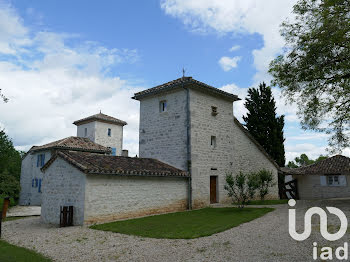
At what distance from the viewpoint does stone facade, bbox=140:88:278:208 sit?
1686 cm

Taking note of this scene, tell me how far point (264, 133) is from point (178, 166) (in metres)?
Answer: 13.4

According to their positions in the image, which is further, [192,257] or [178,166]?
[178,166]

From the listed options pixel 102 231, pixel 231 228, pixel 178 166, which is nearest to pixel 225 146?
pixel 178 166

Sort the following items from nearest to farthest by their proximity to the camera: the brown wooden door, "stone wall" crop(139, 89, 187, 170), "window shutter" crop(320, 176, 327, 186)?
"stone wall" crop(139, 89, 187, 170) → the brown wooden door → "window shutter" crop(320, 176, 327, 186)

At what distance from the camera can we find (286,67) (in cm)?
1474

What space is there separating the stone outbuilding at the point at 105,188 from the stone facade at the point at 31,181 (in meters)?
11.1

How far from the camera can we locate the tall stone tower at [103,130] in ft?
103

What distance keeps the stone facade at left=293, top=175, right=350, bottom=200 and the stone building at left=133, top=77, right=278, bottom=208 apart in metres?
9.55

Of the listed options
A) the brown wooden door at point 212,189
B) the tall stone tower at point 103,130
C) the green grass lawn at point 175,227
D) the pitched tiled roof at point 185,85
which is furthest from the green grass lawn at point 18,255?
the tall stone tower at point 103,130

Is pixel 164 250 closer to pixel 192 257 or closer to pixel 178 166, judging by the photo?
pixel 192 257

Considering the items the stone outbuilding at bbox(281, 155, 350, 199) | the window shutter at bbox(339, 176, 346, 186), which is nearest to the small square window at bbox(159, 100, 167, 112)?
the stone outbuilding at bbox(281, 155, 350, 199)

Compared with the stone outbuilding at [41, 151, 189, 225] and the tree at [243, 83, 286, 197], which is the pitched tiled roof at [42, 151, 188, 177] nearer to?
the stone outbuilding at [41, 151, 189, 225]

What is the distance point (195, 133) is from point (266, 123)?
13.0 meters

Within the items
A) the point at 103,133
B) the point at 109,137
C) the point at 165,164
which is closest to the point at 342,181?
the point at 165,164
